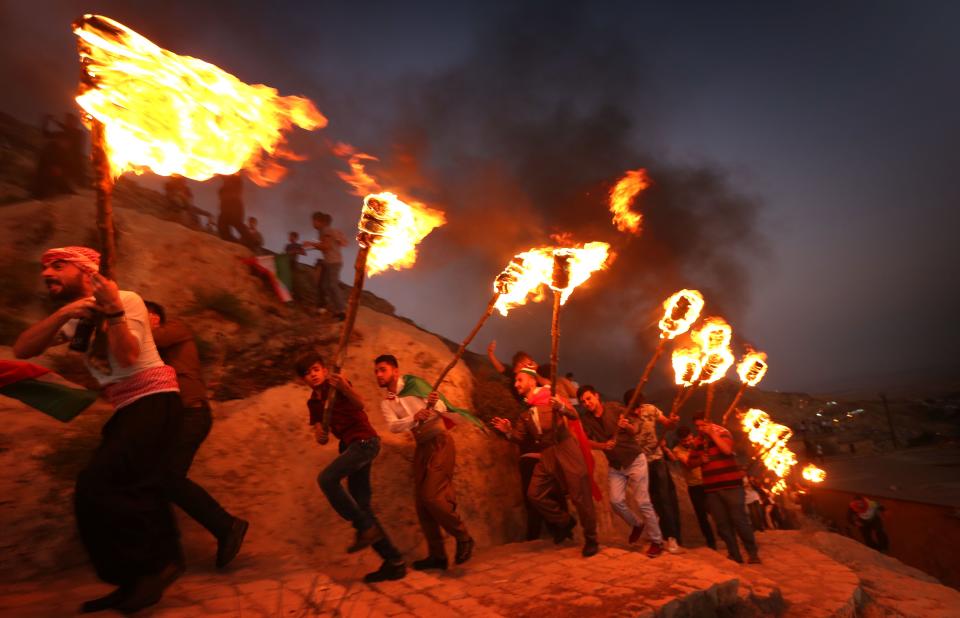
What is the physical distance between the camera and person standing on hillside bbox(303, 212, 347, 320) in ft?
29.6

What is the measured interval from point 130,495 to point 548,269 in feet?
16.5

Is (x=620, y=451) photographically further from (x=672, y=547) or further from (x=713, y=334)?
(x=713, y=334)

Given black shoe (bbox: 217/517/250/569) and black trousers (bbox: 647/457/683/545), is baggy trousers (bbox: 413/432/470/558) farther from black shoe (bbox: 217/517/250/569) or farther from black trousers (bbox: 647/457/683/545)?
black trousers (bbox: 647/457/683/545)

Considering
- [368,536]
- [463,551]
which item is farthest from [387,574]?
[463,551]

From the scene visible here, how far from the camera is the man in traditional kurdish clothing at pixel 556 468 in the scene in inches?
207

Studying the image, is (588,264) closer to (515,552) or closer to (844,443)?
(515,552)

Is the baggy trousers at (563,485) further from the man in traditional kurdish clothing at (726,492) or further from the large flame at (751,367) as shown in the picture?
the large flame at (751,367)

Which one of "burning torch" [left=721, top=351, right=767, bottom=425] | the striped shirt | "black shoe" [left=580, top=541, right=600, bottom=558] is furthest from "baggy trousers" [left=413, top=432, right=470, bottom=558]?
"burning torch" [left=721, top=351, right=767, bottom=425]

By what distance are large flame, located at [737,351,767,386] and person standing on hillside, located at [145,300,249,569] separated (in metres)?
9.96

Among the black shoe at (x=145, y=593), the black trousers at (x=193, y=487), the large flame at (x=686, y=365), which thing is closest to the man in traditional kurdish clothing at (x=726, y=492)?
the large flame at (x=686, y=365)

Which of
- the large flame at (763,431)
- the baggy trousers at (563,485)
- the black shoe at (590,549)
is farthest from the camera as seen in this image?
the large flame at (763,431)

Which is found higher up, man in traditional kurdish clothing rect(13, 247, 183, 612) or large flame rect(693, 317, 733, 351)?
large flame rect(693, 317, 733, 351)

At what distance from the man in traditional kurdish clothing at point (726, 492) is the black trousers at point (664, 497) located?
49cm

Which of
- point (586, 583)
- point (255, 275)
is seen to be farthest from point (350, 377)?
point (586, 583)
